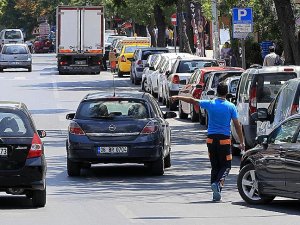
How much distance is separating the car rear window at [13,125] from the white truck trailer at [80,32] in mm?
42478

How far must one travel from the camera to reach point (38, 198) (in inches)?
640

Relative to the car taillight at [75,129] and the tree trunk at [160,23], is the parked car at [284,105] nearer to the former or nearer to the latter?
the car taillight at [75,129]

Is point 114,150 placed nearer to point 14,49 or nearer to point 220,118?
point 220,118

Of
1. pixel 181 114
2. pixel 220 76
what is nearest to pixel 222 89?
pixel 220 76

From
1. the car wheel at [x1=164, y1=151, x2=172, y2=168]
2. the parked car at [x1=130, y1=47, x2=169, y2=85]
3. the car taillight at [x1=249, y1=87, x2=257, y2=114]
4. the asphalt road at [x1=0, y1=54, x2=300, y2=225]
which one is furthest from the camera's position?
the parked car at [x1=130, y1=47, x2=169, y2=85]

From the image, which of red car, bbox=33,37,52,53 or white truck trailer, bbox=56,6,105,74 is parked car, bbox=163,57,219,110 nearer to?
white truck trailer, bbox=56,6,105,74

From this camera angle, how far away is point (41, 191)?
16172 millimetres

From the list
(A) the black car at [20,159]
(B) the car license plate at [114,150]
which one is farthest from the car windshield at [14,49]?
(A) the black car at [20,159]

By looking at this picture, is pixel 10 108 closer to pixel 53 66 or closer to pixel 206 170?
Result: pixel 206 170

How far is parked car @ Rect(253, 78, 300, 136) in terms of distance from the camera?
20516 millimetres

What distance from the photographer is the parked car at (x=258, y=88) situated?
23.1m

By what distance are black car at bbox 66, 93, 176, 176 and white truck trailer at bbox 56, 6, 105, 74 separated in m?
37.9

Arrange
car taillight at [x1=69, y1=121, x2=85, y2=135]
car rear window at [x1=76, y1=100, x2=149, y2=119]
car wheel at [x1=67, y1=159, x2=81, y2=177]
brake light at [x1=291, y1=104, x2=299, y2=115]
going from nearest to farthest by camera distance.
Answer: brake light at [x1=291, y1=104, x2=299, y2=115] → car taillight at [x1=69, y1=121, x2=85, y2=135] → car rear window at [x1=76, y1=100, x2=149, y2=119] → car wheel at [x1=67, y1=159, x2=81, y2=177]

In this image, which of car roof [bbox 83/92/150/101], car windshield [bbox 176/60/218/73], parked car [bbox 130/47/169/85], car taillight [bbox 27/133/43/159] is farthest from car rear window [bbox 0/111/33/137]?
parked car [bbox 130/47/169/85]
